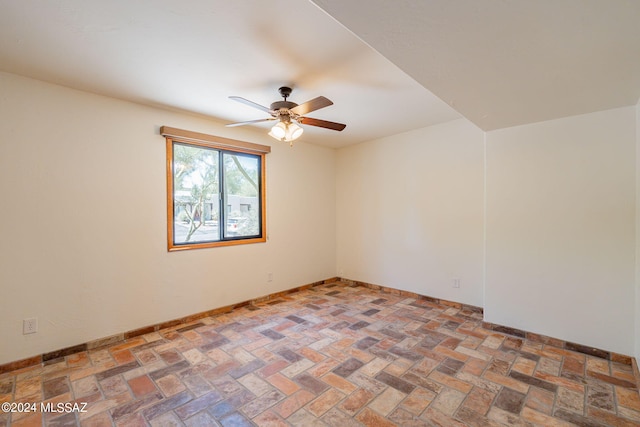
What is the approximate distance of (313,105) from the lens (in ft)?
7.85

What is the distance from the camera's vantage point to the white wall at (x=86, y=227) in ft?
7.83

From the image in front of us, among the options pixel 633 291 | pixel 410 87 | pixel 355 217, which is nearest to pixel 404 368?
pixel 633 291

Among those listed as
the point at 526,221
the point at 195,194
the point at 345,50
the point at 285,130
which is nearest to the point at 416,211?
the point at 526,221

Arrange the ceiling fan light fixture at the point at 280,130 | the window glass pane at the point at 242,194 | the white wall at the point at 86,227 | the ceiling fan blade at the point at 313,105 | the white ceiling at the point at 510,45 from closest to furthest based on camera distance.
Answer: the white ceiling at the point at 510,45 → the ceiling fan blade at the point at 313,105 → the white wall at the point at 86,227 → the ceiling fan light fixture at the point at 280,130 → the window glass pane at the point at 242,194

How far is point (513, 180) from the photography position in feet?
9.86

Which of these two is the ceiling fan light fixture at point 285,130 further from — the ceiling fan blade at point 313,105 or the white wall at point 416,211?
the white wall at point 416,211

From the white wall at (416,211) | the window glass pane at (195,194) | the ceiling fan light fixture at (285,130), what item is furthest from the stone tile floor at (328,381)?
the ceiling fan light fixture at (285,130)

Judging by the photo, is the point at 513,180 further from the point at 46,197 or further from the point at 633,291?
the point at 46,197

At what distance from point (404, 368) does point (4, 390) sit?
310 cm

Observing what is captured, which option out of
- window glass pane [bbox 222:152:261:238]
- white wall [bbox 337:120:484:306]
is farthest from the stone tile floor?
window glass pane [bbox 222:152:261:238]

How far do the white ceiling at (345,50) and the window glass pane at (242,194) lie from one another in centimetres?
113

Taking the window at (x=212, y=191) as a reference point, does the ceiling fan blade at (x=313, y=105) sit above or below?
above

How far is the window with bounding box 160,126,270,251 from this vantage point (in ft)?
11.0

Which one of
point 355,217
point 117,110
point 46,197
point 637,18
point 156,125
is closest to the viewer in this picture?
point 637,18
